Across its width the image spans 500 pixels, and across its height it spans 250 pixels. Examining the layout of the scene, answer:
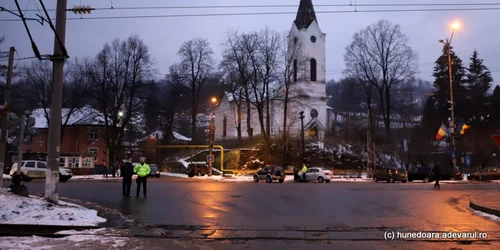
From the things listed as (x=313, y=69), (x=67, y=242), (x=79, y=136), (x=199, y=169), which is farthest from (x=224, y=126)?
(x=67, y=242)

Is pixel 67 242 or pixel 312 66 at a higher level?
pixel 312 66

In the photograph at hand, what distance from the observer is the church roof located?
69.4 m

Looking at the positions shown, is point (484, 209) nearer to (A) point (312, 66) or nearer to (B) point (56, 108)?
(B) point (56, 108)

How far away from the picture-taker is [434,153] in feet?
214

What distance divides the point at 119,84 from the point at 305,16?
31.4 m

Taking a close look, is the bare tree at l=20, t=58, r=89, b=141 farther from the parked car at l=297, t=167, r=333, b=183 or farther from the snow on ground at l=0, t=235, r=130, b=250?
the snow on ground at l=0, t=235, r=130, b=250

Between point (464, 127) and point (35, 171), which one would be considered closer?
point (35, 171)

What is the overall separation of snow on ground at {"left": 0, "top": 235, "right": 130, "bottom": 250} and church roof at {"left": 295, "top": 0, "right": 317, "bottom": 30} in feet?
207

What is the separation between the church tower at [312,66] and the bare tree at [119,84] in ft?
A: 77.0

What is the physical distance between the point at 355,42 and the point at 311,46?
23.2ft

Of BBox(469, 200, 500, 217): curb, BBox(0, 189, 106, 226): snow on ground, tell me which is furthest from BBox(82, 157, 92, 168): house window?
BBox(469, 200, 500, 217): curb

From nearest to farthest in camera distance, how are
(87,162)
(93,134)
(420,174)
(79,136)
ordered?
(420,174) < (87,162) < (79,136) < (93,134)

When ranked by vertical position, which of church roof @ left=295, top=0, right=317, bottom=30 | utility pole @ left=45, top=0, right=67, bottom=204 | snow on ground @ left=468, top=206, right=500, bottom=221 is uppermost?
church roof @ left=295, top=0, right=317, bottom=30

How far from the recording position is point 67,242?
929 centimetres
